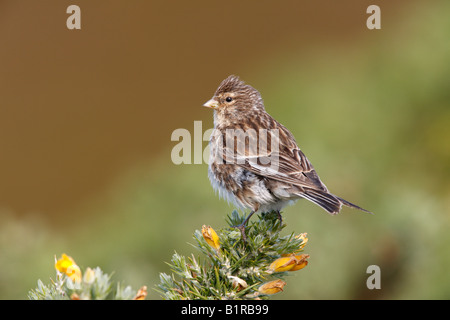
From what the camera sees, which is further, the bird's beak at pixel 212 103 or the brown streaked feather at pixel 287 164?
the bird's beak at pixel 212 103

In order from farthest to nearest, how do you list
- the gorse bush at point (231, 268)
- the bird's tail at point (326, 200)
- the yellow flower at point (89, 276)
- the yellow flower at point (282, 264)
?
1. the bird's tail at point (326, 200)
2. the yellow flower at point (282, 264)
3. the gorse bush at point (231, 268)
4. the yellow flower at point (89, 276)

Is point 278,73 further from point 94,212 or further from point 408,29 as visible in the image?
point 94,212

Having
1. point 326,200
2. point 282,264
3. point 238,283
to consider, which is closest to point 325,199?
point 326,200

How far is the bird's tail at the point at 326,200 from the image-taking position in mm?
2433

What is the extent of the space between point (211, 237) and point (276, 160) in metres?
1.27

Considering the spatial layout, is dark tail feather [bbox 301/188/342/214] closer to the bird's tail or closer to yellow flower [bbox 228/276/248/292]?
the bird's tail

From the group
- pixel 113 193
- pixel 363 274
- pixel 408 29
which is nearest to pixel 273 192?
pixel 363 274

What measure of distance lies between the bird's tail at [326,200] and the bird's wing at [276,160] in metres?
0.04

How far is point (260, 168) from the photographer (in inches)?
113

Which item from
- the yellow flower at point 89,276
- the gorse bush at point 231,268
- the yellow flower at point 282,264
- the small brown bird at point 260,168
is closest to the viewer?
the yellow flower at point 89,276

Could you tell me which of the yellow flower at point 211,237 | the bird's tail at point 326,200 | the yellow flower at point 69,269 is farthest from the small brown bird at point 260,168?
the yellow flower at point 69,269

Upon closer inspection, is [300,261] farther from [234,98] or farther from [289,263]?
[234,98]

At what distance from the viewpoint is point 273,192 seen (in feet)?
9.14

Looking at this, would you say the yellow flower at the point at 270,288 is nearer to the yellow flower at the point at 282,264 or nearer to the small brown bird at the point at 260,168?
the yellow flower at the point at 282,264
